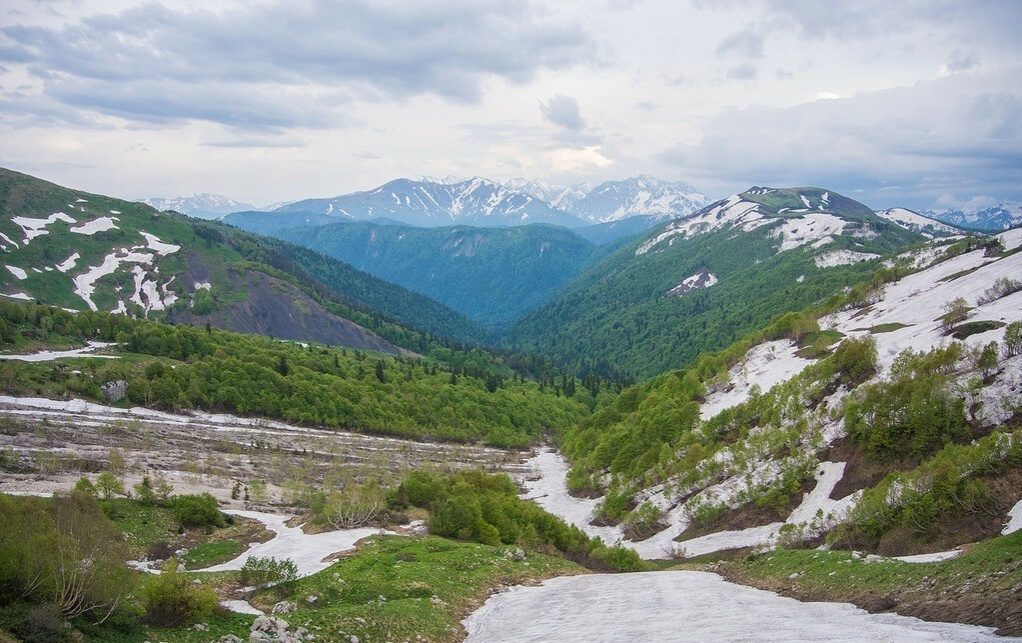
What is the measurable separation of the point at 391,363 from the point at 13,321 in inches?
3555

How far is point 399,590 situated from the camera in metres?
31.4

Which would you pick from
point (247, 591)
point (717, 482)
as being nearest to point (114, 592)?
point (247, 591)

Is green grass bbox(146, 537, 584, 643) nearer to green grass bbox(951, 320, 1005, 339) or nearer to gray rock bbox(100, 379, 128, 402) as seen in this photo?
green grass bbox(951, 320, 1005, 339)

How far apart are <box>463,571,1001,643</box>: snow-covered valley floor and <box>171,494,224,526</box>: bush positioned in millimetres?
28082

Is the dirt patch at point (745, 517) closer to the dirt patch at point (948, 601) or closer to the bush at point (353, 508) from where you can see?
the dirt patch at point (948, 601)

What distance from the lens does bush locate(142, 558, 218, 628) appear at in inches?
912

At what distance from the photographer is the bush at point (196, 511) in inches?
1977

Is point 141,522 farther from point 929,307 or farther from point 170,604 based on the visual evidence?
point 929,307

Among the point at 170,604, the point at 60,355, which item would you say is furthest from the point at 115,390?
the point at 170,604

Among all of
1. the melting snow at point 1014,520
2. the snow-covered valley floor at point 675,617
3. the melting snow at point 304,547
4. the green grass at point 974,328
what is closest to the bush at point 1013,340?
the green grass at point 974,328

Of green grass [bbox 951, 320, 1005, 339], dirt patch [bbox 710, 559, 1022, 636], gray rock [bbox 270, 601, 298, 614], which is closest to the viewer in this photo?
dirt patch [bbox 710, 559, 1022, 636]

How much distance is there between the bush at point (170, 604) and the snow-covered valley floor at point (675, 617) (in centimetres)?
1073

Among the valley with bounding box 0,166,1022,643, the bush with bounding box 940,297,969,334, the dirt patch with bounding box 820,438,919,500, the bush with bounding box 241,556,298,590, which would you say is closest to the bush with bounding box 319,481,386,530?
the valley with bounding box 0,166,1022,643

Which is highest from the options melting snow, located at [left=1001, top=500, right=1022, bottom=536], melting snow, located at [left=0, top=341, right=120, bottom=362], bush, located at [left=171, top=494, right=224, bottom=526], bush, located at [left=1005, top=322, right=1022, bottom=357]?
bush, located at [left=1005, top=322, right=1022, bottom=357]
